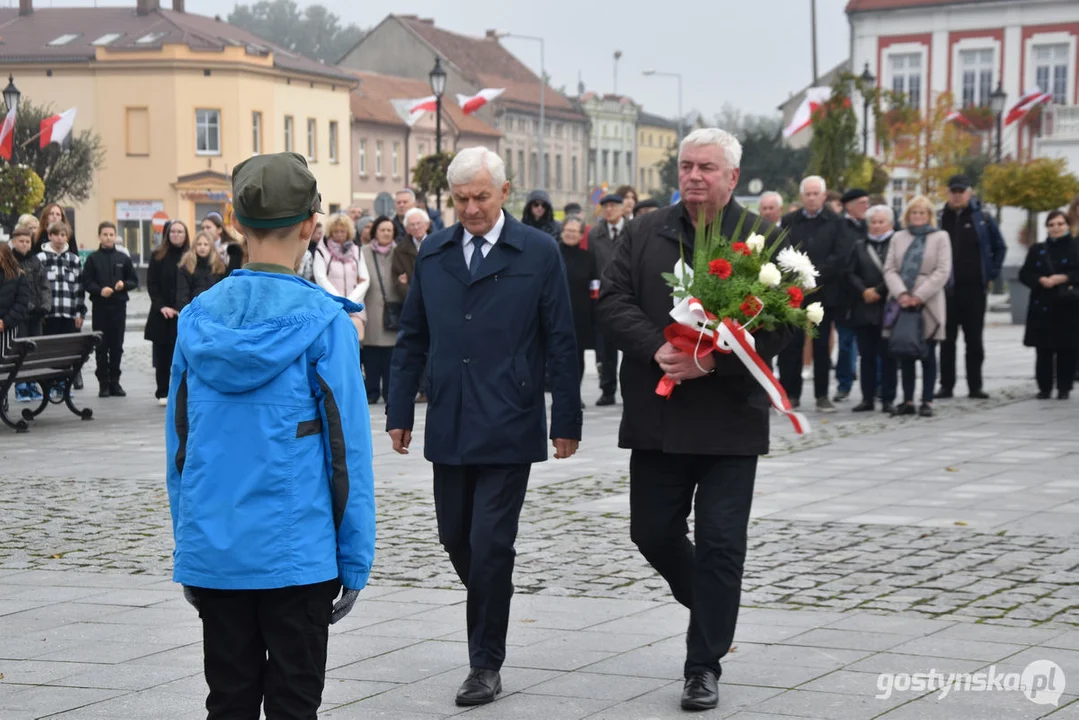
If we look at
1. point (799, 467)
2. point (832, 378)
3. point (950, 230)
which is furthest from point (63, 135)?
point (799, 467)

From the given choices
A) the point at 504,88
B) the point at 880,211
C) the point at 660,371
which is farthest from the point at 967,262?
the point at 504,88

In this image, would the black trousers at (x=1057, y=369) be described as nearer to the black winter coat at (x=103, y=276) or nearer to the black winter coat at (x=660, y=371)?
the black winter coat at (x=103, y=276)

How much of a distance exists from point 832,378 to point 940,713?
1466 cm

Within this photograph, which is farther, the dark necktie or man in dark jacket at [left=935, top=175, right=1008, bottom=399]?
man in dark jacket at [left=935, top=175, right=1008, bottom=399]

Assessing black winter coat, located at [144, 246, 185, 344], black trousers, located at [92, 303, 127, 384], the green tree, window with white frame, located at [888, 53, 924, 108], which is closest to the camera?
black winter coat, located at [144, 246, 185, 344]

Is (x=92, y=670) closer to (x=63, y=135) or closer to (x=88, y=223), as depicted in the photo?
(x=63, y=135)

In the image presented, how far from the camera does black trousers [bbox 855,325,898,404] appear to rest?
15.4m

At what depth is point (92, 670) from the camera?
612cm

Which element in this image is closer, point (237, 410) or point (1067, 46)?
point (237, 410)

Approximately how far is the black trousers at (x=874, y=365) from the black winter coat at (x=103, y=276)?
7.94m

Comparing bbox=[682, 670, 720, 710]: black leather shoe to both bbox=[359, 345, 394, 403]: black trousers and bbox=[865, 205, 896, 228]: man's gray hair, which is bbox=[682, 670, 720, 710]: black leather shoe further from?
bbox=[359, 345, 394, 403]: black trousers

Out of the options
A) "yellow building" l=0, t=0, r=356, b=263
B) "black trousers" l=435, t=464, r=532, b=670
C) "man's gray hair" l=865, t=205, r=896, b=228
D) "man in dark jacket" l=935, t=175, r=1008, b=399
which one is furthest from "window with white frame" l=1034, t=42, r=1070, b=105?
"black trousers" l=435, t=464, r=532, b=670

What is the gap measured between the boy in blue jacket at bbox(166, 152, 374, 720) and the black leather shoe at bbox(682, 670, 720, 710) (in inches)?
69.6

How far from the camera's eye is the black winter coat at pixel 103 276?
18312 mm
